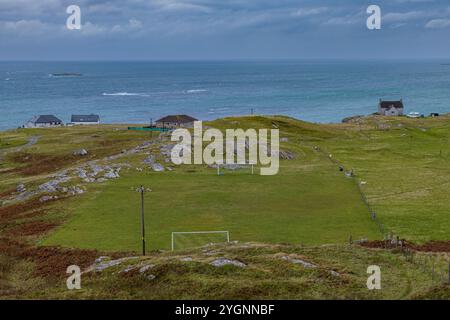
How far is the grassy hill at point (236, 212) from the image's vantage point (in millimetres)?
36062

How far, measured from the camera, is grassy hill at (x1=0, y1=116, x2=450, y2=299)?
36.1m

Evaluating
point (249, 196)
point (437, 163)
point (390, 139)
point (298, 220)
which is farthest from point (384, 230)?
point (390, 139)

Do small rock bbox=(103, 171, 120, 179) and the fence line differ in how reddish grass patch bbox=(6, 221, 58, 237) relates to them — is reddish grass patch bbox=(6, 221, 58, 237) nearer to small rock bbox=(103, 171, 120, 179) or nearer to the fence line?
small rock bbox=(103, 171, 120, 179)

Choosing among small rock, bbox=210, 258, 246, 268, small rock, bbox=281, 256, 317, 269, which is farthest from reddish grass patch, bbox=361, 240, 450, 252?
small rock, bbox=210, 258, 246, 268

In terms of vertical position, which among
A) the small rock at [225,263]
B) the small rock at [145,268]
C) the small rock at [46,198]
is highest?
the small rock at [46,198]

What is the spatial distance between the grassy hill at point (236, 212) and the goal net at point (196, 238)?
1.18 m

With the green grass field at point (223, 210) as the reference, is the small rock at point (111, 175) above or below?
above

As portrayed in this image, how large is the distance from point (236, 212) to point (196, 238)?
10195 mm

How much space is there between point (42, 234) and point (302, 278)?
1187 inches

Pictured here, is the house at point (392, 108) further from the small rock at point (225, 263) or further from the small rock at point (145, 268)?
the small rock at point (145, 268)

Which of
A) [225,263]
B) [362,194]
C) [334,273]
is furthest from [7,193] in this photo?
[334,273]

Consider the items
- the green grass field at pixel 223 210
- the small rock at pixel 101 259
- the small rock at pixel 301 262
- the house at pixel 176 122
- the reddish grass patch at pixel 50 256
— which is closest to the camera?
the small rock at pixel 301 262

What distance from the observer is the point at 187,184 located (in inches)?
2859

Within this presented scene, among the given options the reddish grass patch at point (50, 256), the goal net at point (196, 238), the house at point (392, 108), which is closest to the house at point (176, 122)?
the house at point (392, 108)
